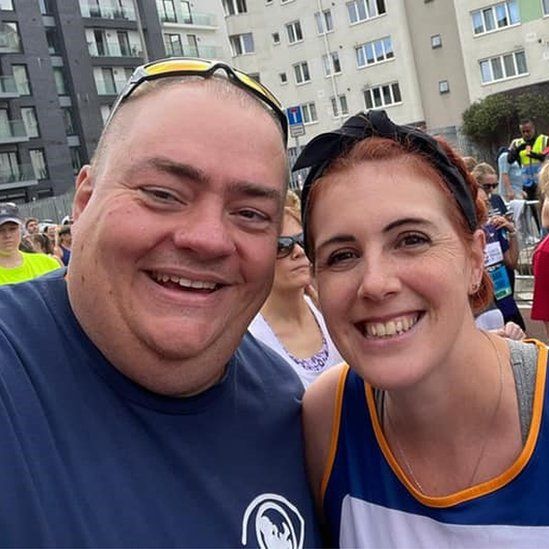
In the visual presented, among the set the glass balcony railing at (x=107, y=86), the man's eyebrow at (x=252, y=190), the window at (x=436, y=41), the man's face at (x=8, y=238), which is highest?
the glass balcony railing at (x=107, y=86)

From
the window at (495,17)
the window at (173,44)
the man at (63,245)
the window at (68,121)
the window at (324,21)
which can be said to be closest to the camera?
the man at (63,245)

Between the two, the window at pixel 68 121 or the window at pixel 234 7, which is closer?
the window at pixel 234 7

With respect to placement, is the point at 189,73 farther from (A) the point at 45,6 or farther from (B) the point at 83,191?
(A) the point at 45,6

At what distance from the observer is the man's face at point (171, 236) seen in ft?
5.46

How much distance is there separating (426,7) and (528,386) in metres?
35.1

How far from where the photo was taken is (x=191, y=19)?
160ft

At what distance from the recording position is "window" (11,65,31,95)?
40950 mm

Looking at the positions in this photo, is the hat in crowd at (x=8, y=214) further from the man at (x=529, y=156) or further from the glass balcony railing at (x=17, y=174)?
the glass balcony railing at (x=17, y=174)

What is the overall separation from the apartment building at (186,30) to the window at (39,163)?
12220 mm

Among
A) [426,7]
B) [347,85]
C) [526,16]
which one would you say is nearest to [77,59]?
[347,85]

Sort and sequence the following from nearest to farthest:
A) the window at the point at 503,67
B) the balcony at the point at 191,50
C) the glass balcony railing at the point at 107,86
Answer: the window at the point at 503,67, the glass balcony railing at the point at 107,86, the balcony at the point at 191,50

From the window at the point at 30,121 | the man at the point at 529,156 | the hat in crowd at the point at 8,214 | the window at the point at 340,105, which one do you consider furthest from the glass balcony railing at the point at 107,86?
the hat in crowd at the point at 8,214

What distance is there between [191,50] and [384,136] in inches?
1931

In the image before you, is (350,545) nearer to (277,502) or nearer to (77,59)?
(277,502)
